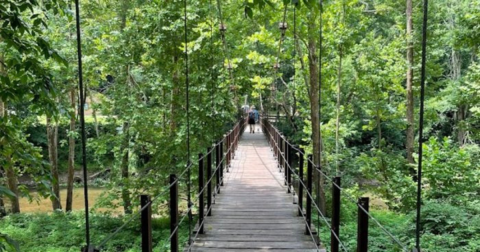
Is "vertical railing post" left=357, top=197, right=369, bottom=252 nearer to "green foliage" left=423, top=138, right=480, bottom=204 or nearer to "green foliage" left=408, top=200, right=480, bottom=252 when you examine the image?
"green foliage" left=408, top=200, right=480, bottom=252

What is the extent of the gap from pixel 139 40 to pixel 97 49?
41.7 inches

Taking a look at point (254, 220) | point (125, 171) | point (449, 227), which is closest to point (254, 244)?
point (254, 220)

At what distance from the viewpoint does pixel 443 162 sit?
7953 mm

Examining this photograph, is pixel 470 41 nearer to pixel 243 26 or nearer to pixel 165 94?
pixel 243 26

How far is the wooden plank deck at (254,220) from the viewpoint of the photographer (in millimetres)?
3361

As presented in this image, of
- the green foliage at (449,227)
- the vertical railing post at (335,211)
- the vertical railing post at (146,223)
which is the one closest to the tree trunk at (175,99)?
the green foliage at (449,227)

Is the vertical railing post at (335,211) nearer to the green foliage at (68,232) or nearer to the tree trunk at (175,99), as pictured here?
the green foliage at (68,232)

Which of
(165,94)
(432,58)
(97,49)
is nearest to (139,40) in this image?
(97,49)

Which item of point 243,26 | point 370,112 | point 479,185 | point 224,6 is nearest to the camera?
point 479,185

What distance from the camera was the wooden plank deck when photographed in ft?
11.0

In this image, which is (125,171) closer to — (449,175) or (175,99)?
(175,99)

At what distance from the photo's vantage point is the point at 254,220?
4.11 m

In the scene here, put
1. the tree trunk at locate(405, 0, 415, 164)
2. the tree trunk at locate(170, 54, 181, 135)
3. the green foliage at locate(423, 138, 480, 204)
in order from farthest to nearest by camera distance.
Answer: the tree trunk at locate(405, 0, 415, 164)
the tree trunk at locate(170, 54, 181, 135)
the green foliage at locate(423, 138, 480, 204)

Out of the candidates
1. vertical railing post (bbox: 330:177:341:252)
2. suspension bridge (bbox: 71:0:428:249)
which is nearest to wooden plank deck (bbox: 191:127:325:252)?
suspension bridge (bbox: 71:0:428:249)
